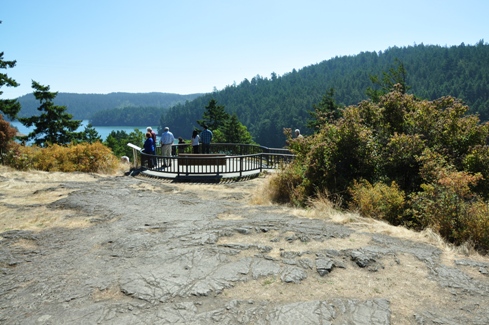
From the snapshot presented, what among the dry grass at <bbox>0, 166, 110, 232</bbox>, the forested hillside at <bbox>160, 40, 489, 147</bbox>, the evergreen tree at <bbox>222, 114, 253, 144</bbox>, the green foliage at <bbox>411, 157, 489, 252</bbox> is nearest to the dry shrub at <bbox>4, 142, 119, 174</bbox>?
the dry grass at <bbox>0, 166, 110, 232</bbox>

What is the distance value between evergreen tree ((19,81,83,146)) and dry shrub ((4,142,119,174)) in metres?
19.9

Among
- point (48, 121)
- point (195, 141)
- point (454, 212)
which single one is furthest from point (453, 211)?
point (48, 121)

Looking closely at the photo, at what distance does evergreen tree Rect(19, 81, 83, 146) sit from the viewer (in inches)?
1316

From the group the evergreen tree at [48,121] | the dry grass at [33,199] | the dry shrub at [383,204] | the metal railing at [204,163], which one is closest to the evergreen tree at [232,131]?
the evergreen tree at [48,121]

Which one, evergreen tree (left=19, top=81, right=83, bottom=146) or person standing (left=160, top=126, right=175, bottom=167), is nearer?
person standing (left=160, top=126, right=175, bottom=167)

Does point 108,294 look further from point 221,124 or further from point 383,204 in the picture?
point 221,124

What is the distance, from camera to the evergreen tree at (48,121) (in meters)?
33.4

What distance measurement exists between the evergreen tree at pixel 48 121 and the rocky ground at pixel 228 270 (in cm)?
3044

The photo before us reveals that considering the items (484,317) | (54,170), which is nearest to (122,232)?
(484,317)

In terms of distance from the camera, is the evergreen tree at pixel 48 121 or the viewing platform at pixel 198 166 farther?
the evergreen tree at pixel 48 121

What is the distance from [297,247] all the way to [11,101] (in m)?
26.6

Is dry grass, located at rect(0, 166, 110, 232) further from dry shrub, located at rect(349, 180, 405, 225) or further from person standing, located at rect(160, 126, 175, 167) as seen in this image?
dry shrub, located at rect(349, 180, 405, 225)

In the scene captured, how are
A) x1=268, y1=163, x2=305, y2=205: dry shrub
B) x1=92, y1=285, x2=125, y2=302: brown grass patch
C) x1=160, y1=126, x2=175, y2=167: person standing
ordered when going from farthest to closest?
1. x1=160, y1=126, x2=175, y2=167: person standing
2. x1=268, y1=163, x2=305, y2=205: dry shrub
3. x1=92, y1=285, x2=125, y2=302: brown grass patch

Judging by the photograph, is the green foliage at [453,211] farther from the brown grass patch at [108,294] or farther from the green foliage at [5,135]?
the green foliage at [5,135]
